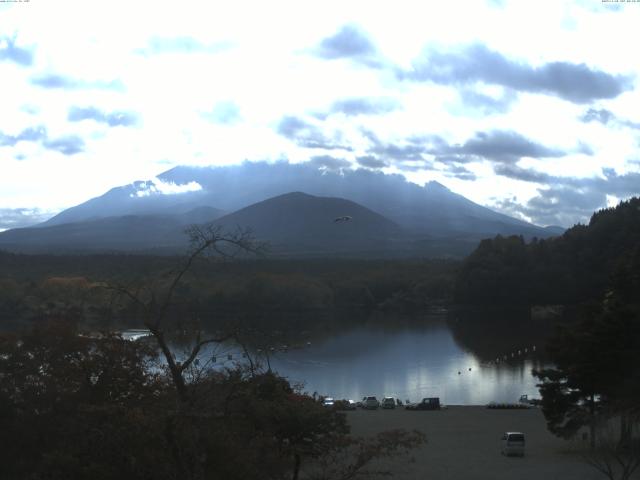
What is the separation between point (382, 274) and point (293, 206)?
4678 centimetres

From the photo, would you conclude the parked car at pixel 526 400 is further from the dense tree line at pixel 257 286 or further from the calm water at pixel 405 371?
the dense tree line at pixel 257 286

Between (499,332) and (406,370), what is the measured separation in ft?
34.9

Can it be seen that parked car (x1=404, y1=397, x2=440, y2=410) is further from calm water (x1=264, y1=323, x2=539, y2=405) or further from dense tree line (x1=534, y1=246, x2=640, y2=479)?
dense tree line (x1=534, y1=246, x2=640, y2=479)

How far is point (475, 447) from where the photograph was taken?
38.0 ft

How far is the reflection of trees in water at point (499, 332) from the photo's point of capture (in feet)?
86.4

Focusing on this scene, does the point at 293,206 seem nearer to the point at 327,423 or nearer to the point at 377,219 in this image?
the point at 377,219

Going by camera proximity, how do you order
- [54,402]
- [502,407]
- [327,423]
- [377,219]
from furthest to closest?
[377,219] → [502,407] → [327,423] → [54,402]

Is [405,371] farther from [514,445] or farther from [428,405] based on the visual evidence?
[514,445]

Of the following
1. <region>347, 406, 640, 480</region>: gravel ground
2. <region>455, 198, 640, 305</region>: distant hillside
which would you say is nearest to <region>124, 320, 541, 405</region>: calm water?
<region>347, 406, 640, 480</region>: gravel ground

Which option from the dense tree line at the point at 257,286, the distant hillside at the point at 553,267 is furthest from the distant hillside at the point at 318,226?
the distant hillside at the point at 553,267

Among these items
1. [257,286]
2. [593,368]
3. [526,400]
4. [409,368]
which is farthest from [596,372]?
[257,286]

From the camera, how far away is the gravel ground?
9.59 meters

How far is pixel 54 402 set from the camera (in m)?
6.06

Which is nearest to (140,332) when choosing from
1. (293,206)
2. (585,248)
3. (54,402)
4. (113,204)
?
(54,402)
